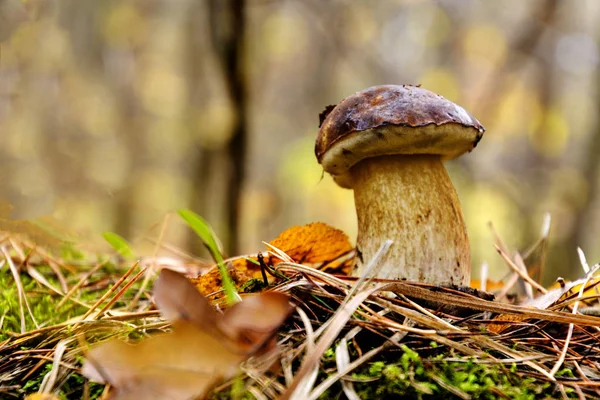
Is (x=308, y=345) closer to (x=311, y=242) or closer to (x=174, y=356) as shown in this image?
(x=174, y=356)

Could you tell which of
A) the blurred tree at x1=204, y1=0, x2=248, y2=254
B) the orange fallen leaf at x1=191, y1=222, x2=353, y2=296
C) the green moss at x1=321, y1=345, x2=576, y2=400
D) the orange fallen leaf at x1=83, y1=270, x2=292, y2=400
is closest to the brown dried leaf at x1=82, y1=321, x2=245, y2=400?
the orange fallen leaf at x1=83, y1=270, x2=292, y2=400

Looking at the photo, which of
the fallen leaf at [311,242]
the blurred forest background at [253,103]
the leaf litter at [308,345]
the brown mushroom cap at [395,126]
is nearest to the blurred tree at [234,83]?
the blurred forest background at [253,103]

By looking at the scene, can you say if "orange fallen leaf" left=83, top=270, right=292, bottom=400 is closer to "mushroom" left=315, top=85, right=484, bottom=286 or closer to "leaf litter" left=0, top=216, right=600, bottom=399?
"leaf litter" left=0, top=216, right=600, bottom=399

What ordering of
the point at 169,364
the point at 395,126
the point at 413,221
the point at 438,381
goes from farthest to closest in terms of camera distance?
the point at 413,221 → the point at 395,126 → the point at 438,381 → the point at 169,364

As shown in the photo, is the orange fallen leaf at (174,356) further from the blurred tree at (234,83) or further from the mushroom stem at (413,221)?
the blurred tree at (234,83)

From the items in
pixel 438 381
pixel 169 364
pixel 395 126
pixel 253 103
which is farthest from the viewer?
pixel 253 103

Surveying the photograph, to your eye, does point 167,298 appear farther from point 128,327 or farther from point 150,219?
point 150,219

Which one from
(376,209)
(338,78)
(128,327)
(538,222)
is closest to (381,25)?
(338,78)

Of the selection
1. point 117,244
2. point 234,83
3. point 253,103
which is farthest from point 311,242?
point 253,103
